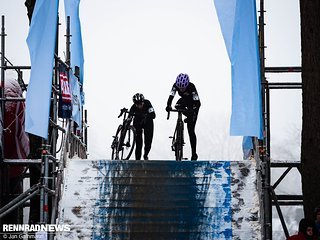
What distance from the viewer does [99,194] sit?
17.9 m

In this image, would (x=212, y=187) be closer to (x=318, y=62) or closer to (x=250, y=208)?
(x=250, y=208)

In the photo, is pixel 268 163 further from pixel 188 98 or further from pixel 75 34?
pixel 75 34

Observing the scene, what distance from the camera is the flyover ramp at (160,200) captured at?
17188 mm

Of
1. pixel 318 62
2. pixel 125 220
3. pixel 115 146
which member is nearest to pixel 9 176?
pixel 115 146

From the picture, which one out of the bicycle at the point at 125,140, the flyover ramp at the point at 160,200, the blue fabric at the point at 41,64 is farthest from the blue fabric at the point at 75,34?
Result: the flyover ramp at the point at 160,200

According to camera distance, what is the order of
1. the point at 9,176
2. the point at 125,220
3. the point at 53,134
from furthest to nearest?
the point at 9,176 < the point at 53,134 < the point at 125,220

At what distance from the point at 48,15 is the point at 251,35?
12.1 ft

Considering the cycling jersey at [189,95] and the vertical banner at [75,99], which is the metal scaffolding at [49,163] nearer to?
the vertical banner at [75,99]

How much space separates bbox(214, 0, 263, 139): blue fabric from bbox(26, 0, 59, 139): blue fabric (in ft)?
10.7

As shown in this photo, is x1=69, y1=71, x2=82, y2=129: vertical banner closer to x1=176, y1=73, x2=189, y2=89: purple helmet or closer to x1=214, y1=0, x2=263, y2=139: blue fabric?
x1=176, y1=73, x2=189, y2=89: purple helmet

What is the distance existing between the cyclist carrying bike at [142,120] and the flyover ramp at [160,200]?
451 centimetres

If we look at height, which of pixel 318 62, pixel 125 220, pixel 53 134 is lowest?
pixel 125 220

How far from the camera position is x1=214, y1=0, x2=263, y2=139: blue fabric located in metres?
17.8

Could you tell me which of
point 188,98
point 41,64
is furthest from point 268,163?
point 41,64
